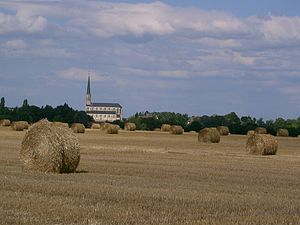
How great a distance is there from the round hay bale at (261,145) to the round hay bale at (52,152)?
1726cm

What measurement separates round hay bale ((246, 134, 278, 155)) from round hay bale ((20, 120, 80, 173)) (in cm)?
1726

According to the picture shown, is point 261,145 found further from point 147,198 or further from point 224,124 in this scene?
point 224,124

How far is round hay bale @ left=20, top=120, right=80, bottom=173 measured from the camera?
799 inches

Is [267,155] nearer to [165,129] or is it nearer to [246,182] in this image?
[246,182]

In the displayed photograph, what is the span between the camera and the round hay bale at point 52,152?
20.3 metres

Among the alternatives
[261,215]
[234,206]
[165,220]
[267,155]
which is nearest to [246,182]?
[234,206]

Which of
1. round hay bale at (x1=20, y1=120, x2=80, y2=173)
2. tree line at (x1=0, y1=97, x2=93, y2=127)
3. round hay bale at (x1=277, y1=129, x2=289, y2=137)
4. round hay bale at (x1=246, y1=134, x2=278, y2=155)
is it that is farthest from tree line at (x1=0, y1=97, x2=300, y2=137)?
round hay bale at (x1=20, y1=120, x2=80, y2=173)

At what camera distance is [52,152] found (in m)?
20.5

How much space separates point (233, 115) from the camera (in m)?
124

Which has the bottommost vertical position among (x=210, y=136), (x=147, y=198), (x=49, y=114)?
(x=147, y=198)

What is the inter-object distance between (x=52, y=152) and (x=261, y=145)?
18.2 metres

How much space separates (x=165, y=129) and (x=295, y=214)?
6579cm

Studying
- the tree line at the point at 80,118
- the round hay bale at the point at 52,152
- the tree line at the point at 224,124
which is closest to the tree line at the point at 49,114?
the tree line at the point at 80,118

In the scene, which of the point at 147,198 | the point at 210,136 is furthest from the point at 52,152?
the point at 210,136
